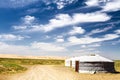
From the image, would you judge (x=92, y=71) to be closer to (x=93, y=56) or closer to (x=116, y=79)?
(x=93, y=56)

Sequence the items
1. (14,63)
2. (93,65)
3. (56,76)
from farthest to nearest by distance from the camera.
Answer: (14,63)
(93,65)
(56,76)

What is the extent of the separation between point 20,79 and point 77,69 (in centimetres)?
1776

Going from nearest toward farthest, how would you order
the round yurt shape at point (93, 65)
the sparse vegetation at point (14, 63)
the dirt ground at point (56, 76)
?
the dirt ground at point (56, 76), the sparse vegetation at point (14, 63), the round yurt shape at point (93, 65)

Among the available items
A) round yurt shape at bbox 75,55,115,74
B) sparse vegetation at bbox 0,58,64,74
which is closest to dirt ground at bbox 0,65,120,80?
sparse vegetation at bbox 0,58,64,74

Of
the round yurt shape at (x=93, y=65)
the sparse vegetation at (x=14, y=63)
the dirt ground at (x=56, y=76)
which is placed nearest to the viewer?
the dirt ground at (x=56, y=76)

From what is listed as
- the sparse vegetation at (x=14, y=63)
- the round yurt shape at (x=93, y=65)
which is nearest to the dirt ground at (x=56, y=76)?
the sparse vegetation at (x=14, y=63)

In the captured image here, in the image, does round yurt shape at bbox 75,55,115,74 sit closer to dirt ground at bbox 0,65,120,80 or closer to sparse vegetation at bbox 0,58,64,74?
dirt ground at bbox 0,65,120,80

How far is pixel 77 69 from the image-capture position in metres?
40.8

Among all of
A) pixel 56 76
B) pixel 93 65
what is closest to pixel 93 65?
pixel 93 65

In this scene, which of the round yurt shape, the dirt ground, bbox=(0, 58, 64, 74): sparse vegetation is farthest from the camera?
the round yurt shape

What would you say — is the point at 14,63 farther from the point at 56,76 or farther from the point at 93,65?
the point at 56,76

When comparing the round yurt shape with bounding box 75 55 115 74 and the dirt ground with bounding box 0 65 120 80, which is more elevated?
the round yurt shape with bounding box 75 55 115 74

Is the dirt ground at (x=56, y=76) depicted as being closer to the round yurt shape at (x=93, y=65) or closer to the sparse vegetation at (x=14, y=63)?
the sparse vegetation at (x=14, y=63)

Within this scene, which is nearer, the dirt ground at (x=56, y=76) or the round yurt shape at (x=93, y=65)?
the dirt ground at (x=56, y=76)
